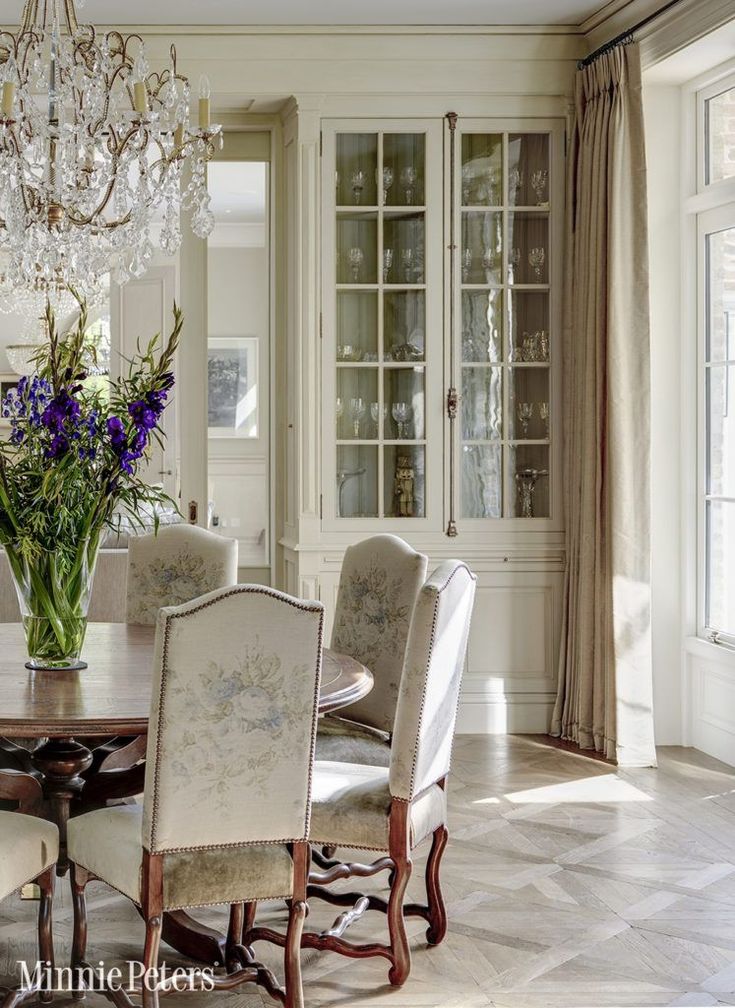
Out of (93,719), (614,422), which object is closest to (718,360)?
(614,422)

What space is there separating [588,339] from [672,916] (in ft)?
8.43

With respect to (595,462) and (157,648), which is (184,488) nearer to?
(595,462)

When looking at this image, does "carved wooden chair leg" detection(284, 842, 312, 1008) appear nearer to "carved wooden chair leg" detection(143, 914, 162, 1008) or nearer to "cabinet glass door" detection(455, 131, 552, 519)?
"carved wooden chair leg" detection(143, 914, 162, 1008)

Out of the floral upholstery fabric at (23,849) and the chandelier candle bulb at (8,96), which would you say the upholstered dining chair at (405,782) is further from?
the chandelier candle bulb at (8,96)

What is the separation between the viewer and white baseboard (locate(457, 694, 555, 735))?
5.30 meters

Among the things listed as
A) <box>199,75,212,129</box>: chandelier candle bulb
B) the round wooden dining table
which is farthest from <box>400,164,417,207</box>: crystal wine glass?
the round wooden dining table

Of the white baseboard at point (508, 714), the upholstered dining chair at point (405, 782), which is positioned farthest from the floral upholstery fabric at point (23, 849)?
the white baseboard at point (508, 714)

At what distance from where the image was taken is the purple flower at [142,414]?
107 inches

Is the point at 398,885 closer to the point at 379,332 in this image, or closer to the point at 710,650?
the point at 710,650

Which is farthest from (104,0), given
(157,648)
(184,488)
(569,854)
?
(569,854)

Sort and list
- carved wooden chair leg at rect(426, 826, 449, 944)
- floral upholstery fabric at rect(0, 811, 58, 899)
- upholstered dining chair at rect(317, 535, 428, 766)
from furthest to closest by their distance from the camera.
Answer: upholstered dining chair at rect(317, 535, 428, 766) → carved wooden chair leg at rect(426, 826, 449, 944) → floral upholstery fabric at rect(0, 811, 58, 899)

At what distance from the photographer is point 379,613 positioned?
350 cm

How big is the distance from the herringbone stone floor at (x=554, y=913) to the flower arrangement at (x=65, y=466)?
3.27 ft

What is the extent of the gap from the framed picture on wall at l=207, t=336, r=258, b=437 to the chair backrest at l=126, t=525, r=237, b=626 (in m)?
4.44
